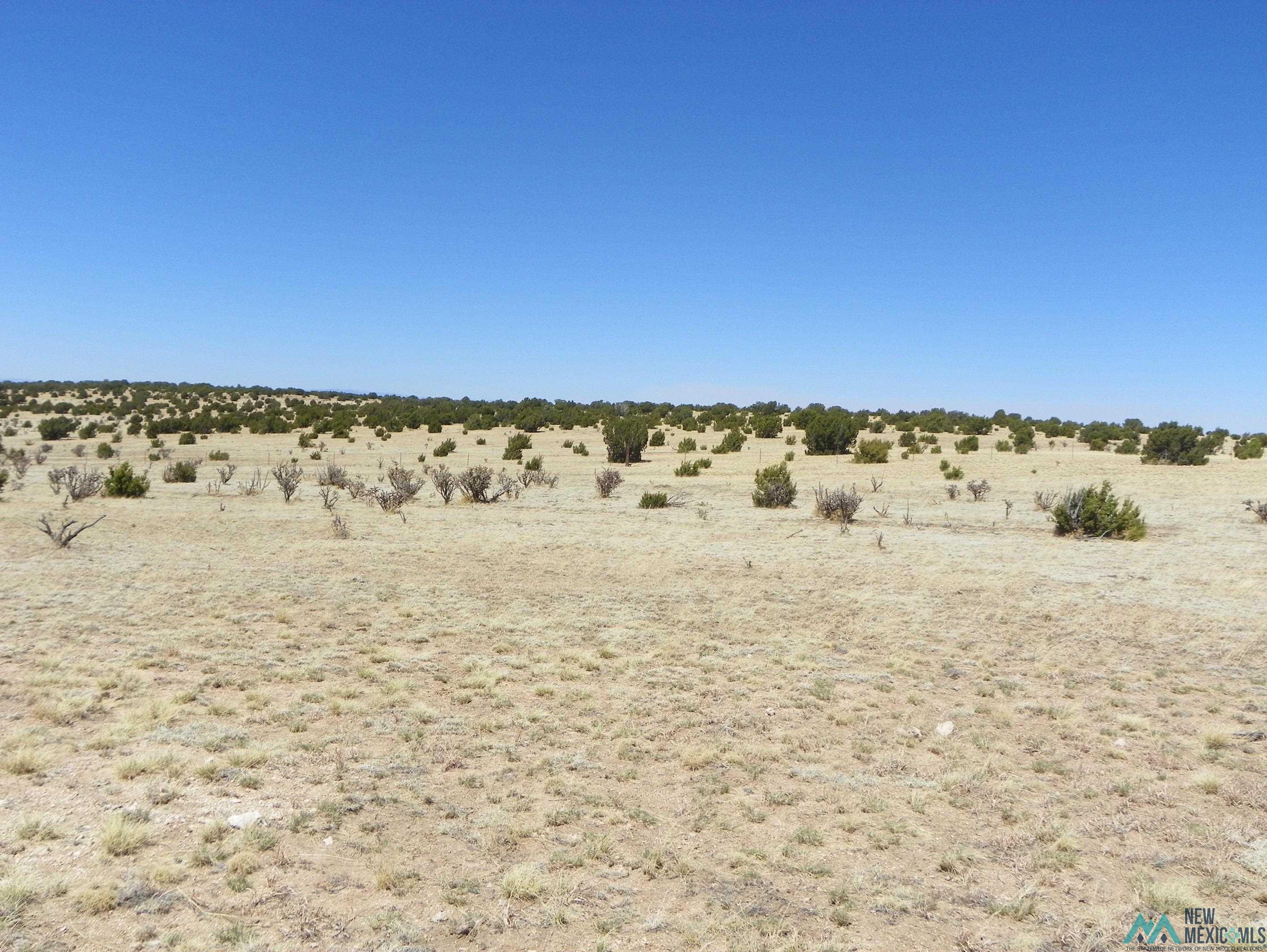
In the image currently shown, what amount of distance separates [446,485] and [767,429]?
27.2m

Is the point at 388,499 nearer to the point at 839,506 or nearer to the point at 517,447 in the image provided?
the point at 839,506

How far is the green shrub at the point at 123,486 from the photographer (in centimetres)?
2172

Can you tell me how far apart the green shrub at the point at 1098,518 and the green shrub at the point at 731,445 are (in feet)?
66.9

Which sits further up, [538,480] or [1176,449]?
[1176,449]

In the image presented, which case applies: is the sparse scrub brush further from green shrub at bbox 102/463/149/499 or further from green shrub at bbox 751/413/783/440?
green shrub at bbox 751/413/783/440

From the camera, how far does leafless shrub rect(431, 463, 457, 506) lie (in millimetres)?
22922

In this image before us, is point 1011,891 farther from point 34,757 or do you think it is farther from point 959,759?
point 34,757

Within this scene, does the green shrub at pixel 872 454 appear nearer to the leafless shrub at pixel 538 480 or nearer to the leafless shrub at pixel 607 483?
the leafless shrub at pixel 607 483

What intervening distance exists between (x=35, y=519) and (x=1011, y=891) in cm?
1991

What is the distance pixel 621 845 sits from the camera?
17.3ft

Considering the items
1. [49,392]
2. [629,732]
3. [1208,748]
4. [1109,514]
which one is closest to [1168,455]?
[1109,514]

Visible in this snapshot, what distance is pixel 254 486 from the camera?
77.3ft

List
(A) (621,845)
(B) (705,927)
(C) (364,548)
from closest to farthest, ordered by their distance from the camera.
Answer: (B) (705,927) → (A) (621,845) → (C) (364,548)

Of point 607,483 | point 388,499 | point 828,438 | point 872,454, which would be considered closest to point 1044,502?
point 872,454
